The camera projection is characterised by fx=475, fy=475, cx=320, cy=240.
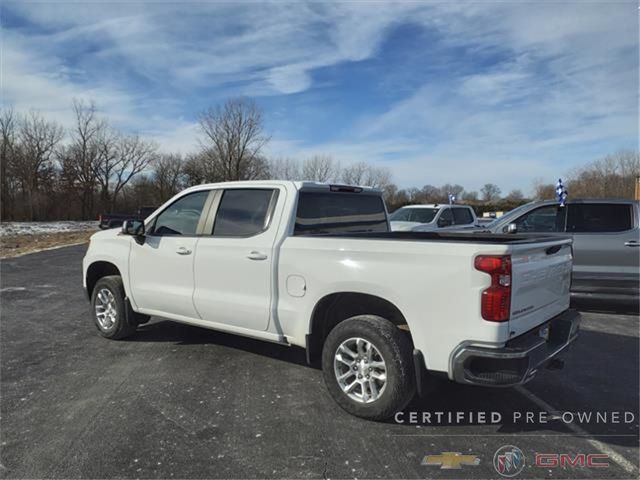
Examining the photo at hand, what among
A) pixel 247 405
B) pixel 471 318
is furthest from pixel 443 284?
pixel 247 405

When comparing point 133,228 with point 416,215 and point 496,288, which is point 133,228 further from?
point 416,215

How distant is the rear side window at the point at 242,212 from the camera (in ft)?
14.7

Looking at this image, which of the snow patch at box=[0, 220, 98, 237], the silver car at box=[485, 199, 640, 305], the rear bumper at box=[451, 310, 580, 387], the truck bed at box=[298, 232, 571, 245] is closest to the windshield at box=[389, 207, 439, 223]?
Result: the silver car at box=[485, 199, 640, 305]

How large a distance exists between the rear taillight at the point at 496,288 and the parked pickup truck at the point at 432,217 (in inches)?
416

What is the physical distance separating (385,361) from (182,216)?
2.80m

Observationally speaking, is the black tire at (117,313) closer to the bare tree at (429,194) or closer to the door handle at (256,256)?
the door handle at (256,256)

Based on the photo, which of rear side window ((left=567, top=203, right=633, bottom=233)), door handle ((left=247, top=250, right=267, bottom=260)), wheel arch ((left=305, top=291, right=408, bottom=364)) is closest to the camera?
wheel arch ((left=305, top=291, right=408, bottom=364))

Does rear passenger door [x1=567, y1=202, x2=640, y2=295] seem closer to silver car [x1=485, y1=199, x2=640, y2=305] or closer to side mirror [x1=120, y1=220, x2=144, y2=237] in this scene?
silver car [x1=485, y1=199, x2=640, y2=305]

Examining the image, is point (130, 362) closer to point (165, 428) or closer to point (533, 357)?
point (165, 428)

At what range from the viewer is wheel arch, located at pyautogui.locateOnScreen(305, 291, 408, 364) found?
388 centimetres

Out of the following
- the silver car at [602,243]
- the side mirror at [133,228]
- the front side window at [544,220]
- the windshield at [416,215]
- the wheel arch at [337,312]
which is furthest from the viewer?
the windshield at [416,215]

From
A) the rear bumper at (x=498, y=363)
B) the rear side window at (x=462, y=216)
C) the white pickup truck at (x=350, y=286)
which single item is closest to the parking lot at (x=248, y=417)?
the white pickup truck at (x=350, y=286)

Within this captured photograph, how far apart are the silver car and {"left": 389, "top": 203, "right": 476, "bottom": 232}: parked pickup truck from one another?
19.1 ft

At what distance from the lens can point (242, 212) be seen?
15.3 feet
